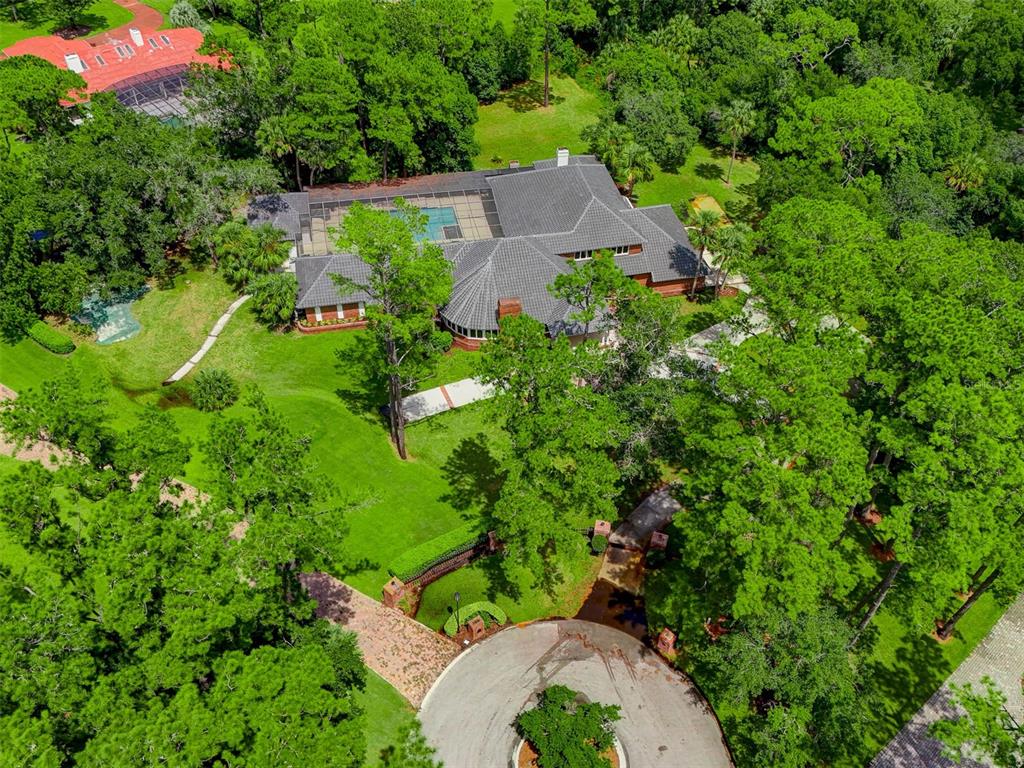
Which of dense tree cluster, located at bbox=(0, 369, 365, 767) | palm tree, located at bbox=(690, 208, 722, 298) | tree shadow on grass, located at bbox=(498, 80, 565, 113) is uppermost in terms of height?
dense tree cluster, located at bbox=(0, 369, 365, 767)

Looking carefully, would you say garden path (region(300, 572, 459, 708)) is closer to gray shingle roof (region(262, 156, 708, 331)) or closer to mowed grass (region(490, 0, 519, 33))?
gray shingle roof (region(262, 156, 708, 331))

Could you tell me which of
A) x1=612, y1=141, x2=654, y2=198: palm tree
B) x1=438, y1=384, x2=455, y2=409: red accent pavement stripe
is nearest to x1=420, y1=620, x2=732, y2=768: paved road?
x1=438, y1=384, x2=455, y2=409: red accent pavement stripe

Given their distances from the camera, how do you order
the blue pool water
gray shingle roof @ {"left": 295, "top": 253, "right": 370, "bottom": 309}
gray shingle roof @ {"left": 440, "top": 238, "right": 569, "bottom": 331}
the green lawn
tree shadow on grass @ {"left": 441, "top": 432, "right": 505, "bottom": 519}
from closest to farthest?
tree shadow on grass @ {"left": 441, "top": 432, "right": 505, "bottom": 519}
gray shingle roof @ {"left": 440, "top": 238, "right": 569, "bottom": 331}
gray shingle roof @ {"left": 295, "top": 253, "right": 370, "bottom": 309}
the blue pool water
the green lawn

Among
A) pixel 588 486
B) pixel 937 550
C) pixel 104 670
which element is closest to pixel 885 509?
pixel 937 550

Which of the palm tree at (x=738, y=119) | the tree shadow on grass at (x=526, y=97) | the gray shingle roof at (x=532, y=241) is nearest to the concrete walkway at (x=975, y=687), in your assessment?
the gray shingle roof at (x=532, y=241)

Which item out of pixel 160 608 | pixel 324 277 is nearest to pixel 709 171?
pixel 324 277

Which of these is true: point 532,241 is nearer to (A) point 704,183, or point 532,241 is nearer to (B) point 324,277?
(B) point 324,277

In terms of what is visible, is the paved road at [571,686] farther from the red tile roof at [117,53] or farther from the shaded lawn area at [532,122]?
the red tile roof at [117,53]

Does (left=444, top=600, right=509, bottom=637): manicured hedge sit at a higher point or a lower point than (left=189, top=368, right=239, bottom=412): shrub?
lower
